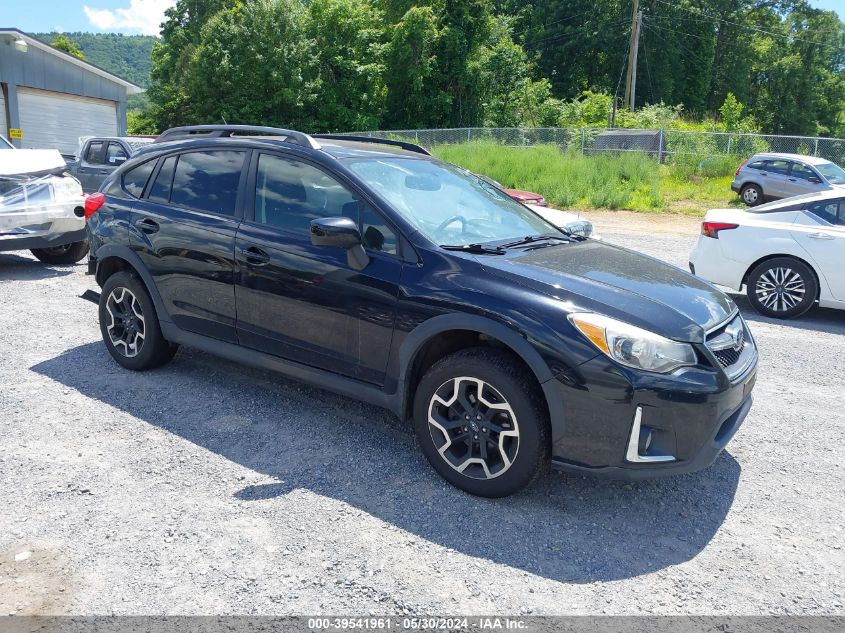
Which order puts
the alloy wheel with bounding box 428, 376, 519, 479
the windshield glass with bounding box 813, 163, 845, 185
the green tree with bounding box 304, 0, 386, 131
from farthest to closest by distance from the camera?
the green tree with bounding box 304, 0, 386, 131 → the windshield glass with bounding box 813, 163, 845, 185 → the alloy wheel with bounding box 428, 376, 519, 479

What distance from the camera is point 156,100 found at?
1479 inches

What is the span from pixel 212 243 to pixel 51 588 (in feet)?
7.48

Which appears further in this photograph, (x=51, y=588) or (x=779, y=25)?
(x=779, y=25)

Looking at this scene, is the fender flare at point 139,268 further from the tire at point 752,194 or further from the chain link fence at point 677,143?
the chain link fence at point 677,143

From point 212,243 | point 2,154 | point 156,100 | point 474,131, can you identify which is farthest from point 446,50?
point 212,243

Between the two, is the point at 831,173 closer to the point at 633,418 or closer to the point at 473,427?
the point at 633,418

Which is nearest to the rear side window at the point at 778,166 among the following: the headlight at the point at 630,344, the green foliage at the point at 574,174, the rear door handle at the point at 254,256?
the green foliage at the point at 574,174

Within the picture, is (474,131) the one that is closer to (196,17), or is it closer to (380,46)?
(380,46)

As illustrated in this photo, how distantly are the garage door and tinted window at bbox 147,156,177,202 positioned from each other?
72.1ft

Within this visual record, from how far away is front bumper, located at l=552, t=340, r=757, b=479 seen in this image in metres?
3.14

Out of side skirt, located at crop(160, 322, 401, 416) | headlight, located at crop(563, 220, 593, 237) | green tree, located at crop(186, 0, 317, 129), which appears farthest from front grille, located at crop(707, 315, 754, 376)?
green tree, located at crop(186, 0, 317, 129)

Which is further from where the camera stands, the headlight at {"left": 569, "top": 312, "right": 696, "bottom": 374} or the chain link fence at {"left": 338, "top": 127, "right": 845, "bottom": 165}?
the chain link fence at {"left": 338, "top": 127, "right": 845, "bottom": 165}

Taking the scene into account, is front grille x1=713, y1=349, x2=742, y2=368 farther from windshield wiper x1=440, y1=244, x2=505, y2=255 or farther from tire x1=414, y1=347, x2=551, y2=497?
windshield wiper x1=440, y1=244, x2=505, y2=255

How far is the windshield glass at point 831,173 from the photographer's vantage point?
17.9 metres
